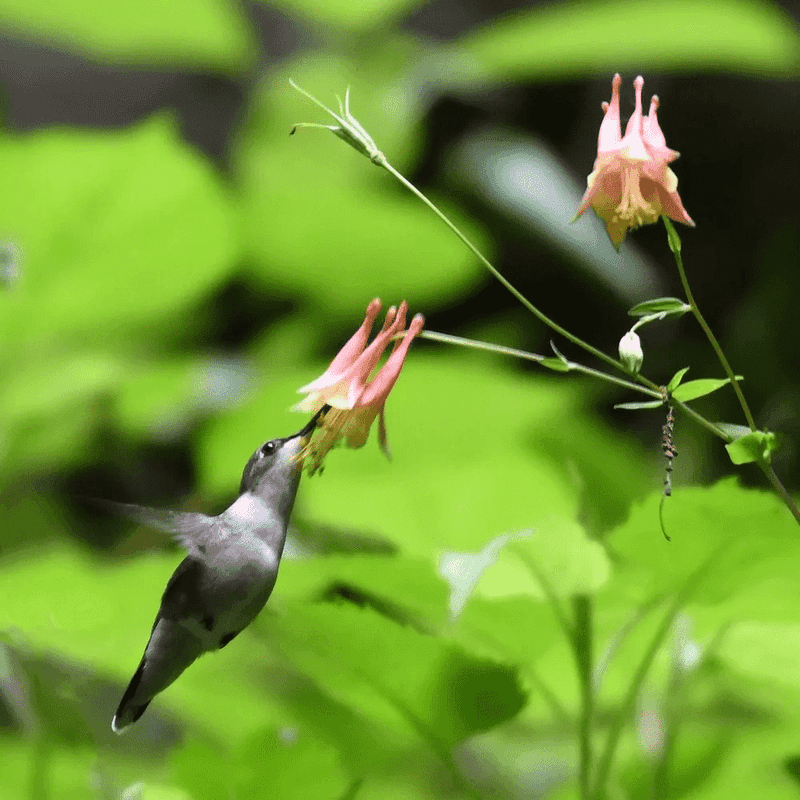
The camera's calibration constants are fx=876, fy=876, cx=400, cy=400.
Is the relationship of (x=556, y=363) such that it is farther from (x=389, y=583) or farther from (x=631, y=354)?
(x=389, y=583)

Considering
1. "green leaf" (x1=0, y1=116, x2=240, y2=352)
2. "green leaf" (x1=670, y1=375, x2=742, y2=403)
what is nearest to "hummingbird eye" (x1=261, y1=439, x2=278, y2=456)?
"green leaf" (x1=670, y1=375, x2=742, y2=403)

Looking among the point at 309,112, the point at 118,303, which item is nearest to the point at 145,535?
the point at 118,303

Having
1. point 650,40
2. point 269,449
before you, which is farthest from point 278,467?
point 650,40

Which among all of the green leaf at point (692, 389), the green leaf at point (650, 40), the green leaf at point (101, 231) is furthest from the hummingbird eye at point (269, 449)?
the green leaf at point (650, 40)

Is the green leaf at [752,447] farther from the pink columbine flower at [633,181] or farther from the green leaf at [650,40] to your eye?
the green leaf at [650,40]

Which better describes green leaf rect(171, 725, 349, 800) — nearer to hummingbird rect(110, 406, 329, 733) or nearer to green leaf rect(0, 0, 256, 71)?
hummingbird rect(110, 406, 329, 733)
